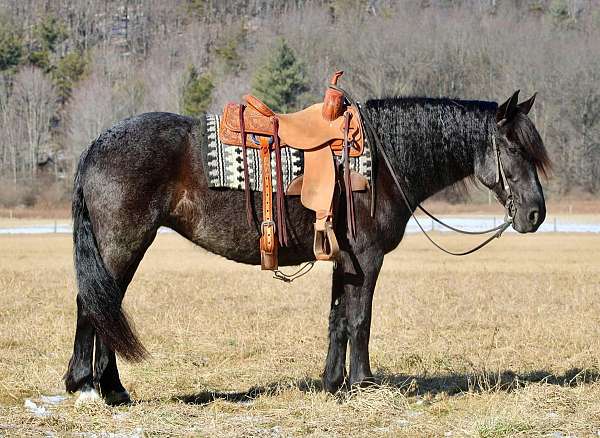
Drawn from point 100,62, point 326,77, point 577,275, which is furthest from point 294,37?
point 577,275

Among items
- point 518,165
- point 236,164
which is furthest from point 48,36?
point 518,165

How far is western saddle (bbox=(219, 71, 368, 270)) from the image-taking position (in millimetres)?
6348

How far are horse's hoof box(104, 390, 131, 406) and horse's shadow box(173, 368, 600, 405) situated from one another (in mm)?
395

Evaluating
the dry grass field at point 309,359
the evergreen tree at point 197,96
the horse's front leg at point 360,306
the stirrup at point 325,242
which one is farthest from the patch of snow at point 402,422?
the evergreen tree at point 197,96

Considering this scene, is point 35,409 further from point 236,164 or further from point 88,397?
point 236,164

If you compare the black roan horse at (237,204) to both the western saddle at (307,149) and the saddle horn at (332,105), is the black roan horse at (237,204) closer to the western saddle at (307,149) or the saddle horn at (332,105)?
the western saddle at (307,149)

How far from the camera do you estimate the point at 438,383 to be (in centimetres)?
745

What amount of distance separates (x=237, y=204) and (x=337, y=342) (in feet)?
4.52

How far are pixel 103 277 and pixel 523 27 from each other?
236 feet

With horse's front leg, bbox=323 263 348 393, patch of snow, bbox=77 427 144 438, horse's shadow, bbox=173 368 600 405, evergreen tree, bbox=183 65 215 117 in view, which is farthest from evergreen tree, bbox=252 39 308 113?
patch of snow, bbox=77 427 144 438

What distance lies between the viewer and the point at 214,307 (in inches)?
475

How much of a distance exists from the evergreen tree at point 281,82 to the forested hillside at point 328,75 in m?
0.10

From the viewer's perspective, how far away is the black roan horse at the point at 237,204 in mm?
6262

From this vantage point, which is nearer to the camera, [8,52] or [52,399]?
[52,399]
